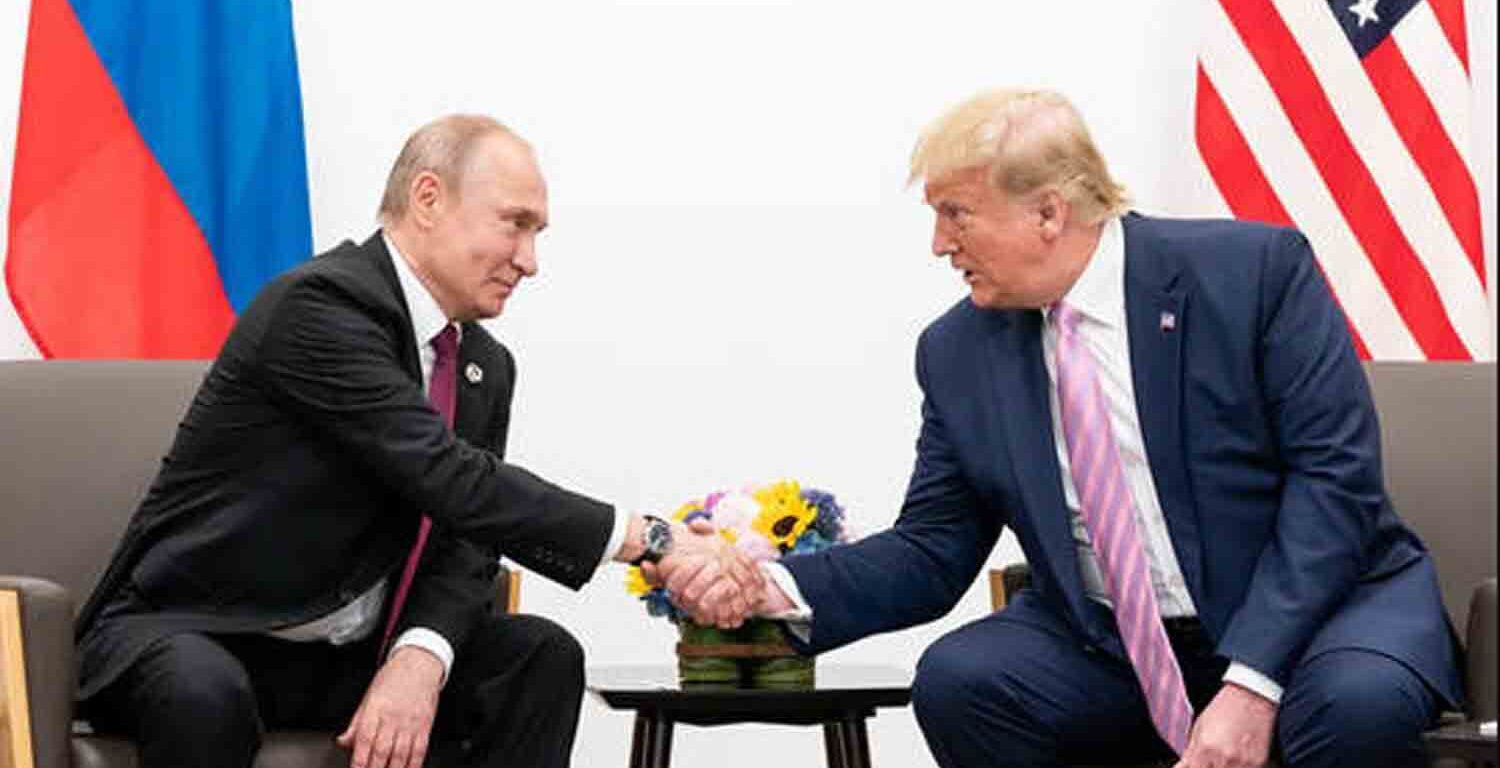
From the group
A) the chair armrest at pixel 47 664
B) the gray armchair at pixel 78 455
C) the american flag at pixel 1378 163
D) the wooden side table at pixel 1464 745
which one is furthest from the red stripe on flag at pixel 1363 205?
the chair armrest at pixel 47 664

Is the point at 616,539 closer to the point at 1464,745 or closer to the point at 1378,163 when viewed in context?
the point at 1464,745

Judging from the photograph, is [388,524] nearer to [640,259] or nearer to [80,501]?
[80,501]

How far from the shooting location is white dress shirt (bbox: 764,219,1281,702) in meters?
3.81

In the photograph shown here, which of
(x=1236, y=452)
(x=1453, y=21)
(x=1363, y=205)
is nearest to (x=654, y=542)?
(x=1236, y=452)

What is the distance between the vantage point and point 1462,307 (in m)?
5.00

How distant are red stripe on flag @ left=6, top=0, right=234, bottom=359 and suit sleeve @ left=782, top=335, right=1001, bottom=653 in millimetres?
1493

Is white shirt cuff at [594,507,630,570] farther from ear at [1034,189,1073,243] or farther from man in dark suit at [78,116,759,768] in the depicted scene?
ear at [1034,189,1073,243]

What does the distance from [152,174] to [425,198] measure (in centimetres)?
112

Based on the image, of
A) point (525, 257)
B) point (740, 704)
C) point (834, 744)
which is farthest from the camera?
point (834, 744)

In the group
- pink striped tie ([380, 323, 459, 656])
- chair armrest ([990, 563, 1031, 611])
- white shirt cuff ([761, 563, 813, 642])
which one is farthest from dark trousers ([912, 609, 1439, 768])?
pink striped tie ([380, 323, 459, 656])

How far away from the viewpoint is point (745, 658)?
13.4ft

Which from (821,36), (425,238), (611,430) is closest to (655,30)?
(821,36)

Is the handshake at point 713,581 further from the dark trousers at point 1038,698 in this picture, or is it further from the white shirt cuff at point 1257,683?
the white shirt cuff at point 1257,683

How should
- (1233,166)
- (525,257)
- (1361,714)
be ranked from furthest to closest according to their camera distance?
(1233,166)
(525,257)
(1361,714)
